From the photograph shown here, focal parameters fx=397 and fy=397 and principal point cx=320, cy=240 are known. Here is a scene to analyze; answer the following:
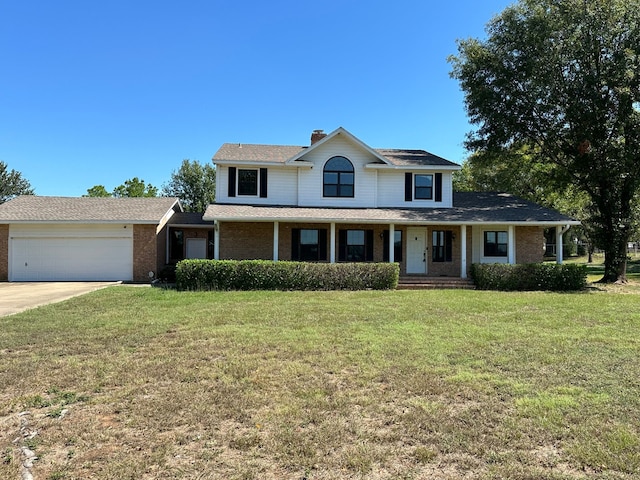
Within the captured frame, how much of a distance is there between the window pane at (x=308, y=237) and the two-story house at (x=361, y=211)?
43mm

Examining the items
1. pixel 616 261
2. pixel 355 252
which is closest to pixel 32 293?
pixel 355 252

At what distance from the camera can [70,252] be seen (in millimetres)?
17234

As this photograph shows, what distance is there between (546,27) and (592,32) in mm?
1709

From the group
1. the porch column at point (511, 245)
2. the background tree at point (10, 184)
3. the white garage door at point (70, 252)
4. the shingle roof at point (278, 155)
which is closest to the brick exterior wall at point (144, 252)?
the white garage door at point (70, 252)

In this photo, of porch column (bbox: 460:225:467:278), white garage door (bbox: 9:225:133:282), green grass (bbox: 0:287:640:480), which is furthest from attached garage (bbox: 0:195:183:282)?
porch column (bbox: 460:225:467:278)

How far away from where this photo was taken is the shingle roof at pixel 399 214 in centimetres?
1552

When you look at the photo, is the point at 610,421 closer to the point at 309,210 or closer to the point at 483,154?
the point at 309,210

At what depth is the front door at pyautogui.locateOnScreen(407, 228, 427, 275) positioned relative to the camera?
17552mm

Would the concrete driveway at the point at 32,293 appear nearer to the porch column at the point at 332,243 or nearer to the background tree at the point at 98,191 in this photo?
the porch column at the point at 332,243

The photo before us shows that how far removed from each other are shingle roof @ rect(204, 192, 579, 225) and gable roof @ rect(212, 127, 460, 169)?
201cm

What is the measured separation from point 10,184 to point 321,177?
37.4 meters

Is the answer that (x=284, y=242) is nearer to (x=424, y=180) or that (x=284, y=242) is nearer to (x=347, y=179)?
(x=347, y=179)

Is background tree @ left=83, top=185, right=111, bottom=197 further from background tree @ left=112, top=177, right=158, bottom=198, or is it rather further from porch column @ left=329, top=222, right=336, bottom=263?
porch column @ left=329, top=222, right=336, bottom=263

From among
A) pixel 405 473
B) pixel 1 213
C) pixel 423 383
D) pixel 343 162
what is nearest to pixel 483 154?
pixel 343 162
